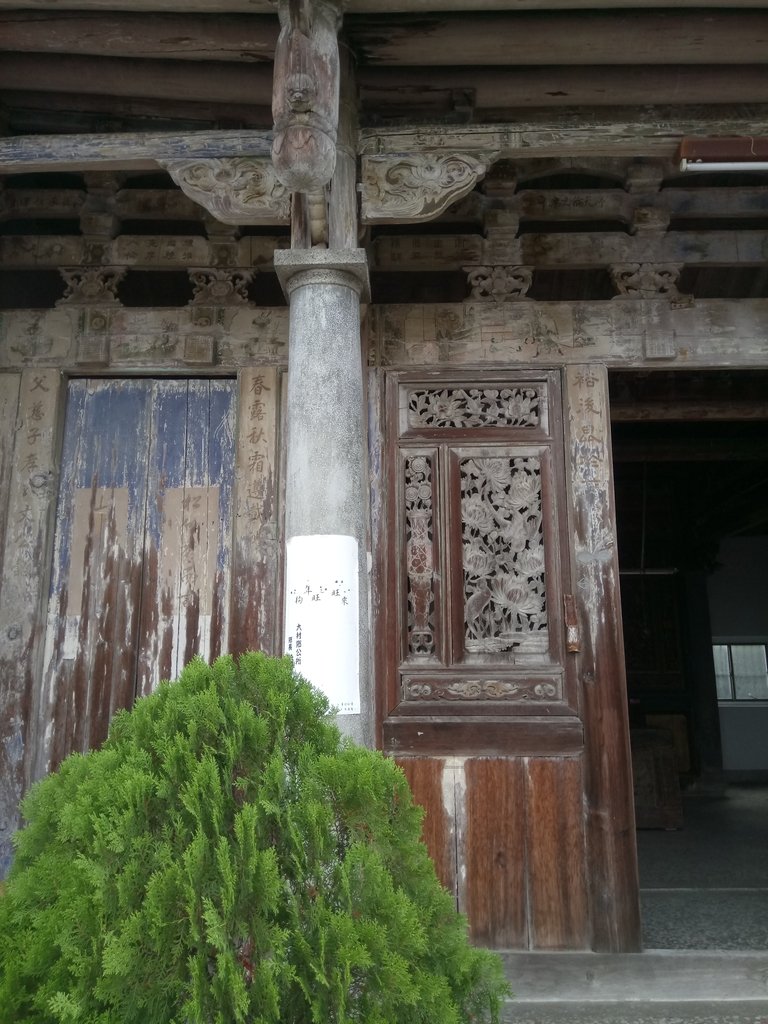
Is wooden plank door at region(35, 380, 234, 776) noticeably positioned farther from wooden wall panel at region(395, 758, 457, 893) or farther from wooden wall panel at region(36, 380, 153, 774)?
wooden wall panel at region(395, 758, 457, 893)

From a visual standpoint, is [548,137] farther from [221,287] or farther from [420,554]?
[420,554]

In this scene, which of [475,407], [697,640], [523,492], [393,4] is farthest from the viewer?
[697,640]

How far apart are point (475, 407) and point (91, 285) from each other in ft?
7.07

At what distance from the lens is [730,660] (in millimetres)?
13430

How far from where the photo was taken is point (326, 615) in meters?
3.19

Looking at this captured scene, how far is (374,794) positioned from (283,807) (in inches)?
8.1

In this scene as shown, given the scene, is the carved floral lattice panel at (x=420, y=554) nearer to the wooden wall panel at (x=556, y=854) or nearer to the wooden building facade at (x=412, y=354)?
the wooden building facade at (x=412, y=354)

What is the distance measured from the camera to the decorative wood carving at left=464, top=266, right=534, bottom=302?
183 inches

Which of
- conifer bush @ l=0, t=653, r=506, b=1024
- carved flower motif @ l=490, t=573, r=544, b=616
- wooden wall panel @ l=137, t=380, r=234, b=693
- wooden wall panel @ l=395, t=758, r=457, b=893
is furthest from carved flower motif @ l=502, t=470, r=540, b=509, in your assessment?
conifer bush @ l=0, t=653, r=506, b=1024

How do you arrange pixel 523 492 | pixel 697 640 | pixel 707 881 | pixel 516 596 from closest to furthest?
pixel 516 596 < pixel 523 492 < pixel 707 881 < pixel 697 640

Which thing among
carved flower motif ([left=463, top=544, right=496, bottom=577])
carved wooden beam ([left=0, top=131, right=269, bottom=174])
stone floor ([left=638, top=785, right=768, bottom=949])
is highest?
carved wooden beam ([left=0, top=131, right=269, bottom=174])

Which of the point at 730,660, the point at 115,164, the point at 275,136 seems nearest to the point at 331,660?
the point at 275,136

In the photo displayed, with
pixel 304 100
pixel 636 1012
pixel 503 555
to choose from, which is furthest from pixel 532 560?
pixel 304 100

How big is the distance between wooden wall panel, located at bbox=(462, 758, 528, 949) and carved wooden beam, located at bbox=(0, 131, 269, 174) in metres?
2.94
